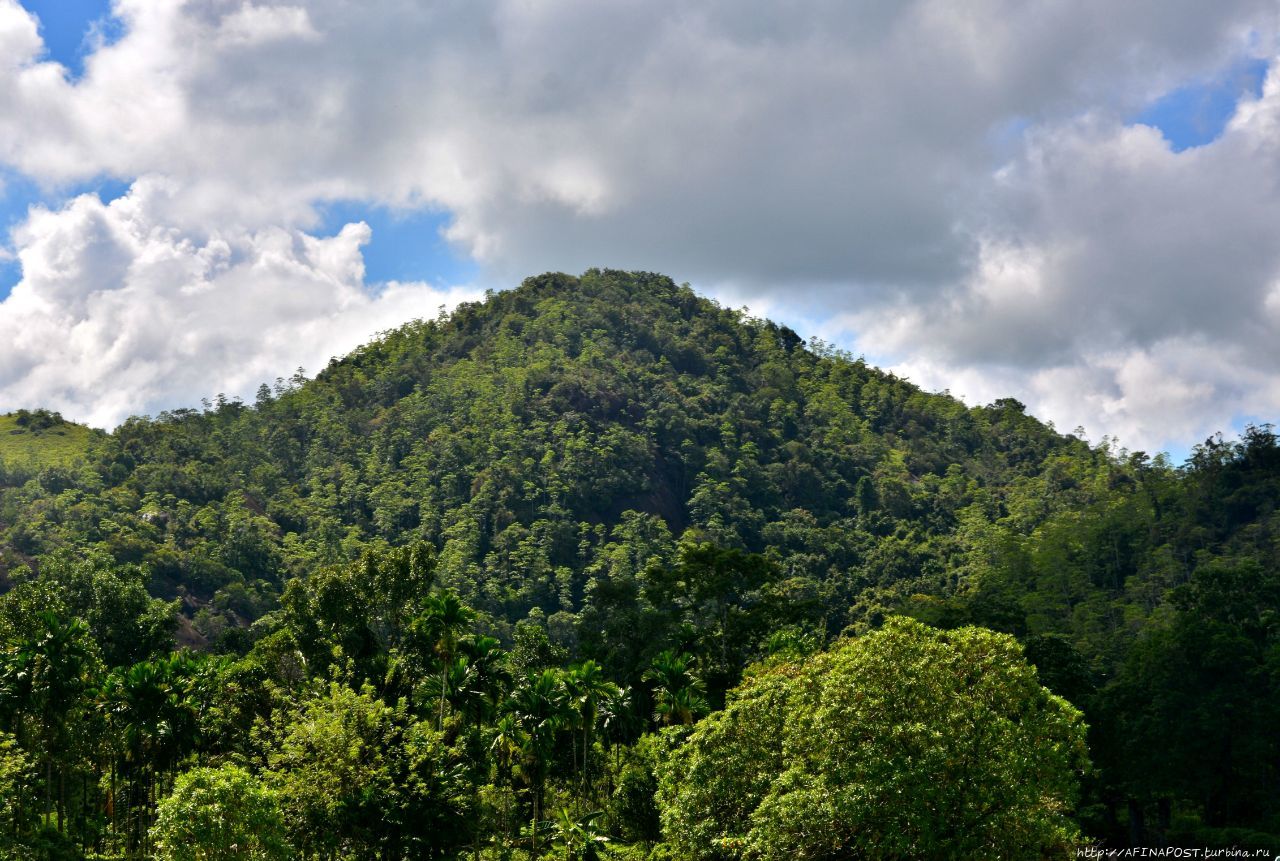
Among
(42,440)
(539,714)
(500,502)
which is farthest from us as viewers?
(42,440)

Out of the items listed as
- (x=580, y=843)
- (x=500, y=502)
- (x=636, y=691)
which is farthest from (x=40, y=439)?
(x=580, y=843)

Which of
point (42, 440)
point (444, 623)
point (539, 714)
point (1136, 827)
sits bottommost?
point (1136, 827)

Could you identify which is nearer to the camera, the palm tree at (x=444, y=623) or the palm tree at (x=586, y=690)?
the palm tree at (x=444, y=623)

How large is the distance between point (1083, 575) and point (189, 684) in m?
103

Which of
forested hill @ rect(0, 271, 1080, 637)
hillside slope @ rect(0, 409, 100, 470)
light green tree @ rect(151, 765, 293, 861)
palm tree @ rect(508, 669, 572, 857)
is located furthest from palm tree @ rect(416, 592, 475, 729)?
hillside slope @ rect(0, 409, 100, 470)

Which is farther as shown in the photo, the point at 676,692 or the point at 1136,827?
the point at 1136,827

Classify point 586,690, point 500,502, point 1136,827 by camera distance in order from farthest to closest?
1. point 500,502
2. point 1136,827
3. point 586,690

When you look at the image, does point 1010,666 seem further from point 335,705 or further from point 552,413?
point 552,413

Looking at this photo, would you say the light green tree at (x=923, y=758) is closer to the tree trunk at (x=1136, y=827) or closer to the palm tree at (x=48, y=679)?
the palm tree at (x=48, y=679)

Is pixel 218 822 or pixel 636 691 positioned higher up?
pixel 636 691

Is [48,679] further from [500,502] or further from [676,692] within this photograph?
[500,502]

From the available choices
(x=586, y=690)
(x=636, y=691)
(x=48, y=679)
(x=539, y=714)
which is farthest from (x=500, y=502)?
(x=48, y=679)

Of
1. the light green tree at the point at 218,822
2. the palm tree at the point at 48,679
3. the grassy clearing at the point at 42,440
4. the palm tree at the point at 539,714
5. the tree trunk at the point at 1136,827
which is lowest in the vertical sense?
the tree trunk at the point at 1136,827

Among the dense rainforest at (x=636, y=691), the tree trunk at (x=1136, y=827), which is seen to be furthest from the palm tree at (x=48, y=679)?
the tree trunk at (x=1136, y=827)
